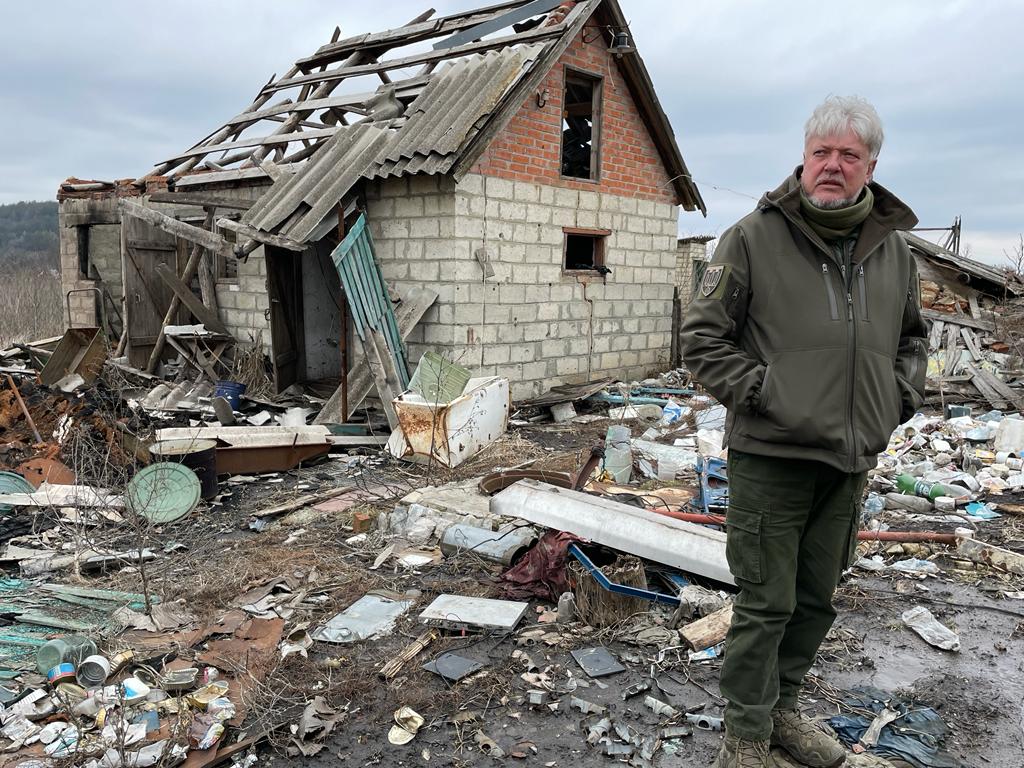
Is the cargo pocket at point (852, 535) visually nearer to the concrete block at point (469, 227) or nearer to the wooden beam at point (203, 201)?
the concrete block at point (469, 227)

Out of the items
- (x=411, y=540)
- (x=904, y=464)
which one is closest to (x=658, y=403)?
(x=904, y=464)

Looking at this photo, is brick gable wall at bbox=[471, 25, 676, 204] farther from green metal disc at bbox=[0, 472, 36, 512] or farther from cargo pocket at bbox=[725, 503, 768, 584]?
cargo pocket at bbox=[725, 503, 768, 584]

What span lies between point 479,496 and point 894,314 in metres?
3.95

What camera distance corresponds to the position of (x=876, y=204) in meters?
2.46

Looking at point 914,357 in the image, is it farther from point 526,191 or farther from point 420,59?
point 420,59

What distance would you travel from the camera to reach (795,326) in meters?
2.37

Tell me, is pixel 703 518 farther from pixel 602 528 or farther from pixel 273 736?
pixel 273 736

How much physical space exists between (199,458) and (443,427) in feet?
7.06

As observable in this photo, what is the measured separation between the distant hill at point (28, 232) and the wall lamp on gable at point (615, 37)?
3990cm

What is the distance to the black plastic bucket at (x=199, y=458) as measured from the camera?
19.5ft

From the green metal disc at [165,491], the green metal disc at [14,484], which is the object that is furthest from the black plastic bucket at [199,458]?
the green metal disc at [14,484]

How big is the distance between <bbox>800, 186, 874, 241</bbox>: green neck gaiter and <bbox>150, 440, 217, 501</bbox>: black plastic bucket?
512 centimetres

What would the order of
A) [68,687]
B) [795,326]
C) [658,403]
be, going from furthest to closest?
[658,403]
[68,687]
[795,326]

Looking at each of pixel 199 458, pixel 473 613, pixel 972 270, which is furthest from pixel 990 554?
pixel 972 270
